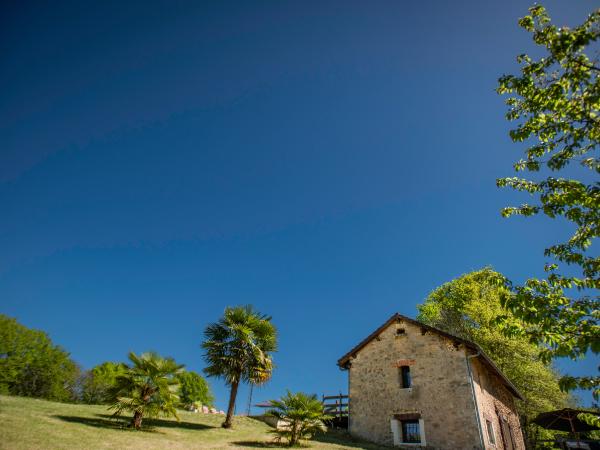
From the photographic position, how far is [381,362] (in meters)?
20.0

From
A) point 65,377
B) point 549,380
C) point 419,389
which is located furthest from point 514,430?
point 65,377

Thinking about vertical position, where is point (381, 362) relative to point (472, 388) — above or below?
above

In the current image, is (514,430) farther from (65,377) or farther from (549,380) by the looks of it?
(65,377)

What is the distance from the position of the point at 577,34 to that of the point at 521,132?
1995 mm

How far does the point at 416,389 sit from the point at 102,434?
14711 mm

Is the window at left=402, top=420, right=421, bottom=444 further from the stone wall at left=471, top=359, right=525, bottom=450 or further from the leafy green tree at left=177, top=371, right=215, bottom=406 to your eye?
the leafy green tree at left=177, top=371, right=215, bottom=406

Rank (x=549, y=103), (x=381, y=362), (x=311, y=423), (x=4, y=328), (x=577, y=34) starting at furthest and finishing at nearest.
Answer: (x=4, y=328) < (x=381, y=362) < (x=311, y=423) < (x=549, y=103) < (x=577, y=34)

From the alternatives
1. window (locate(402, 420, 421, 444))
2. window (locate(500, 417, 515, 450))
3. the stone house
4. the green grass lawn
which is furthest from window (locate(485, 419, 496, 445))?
the green grass lawn

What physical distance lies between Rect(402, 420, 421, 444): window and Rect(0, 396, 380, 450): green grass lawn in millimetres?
2124

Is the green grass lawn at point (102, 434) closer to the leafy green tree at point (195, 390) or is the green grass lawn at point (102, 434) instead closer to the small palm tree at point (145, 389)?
the small palm tree at point (145, 389)

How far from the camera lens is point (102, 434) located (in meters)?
11.4

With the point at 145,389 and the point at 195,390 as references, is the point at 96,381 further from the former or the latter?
the point at 145,389

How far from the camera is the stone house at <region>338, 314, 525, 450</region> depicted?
54.6ft

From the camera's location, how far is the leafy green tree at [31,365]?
3319 cm
